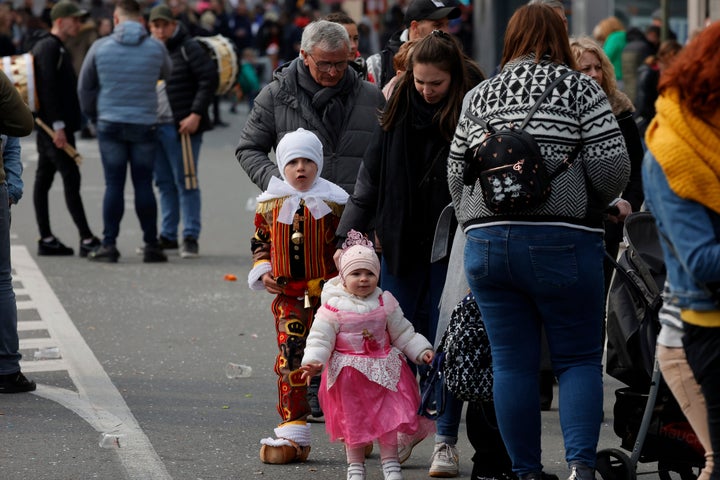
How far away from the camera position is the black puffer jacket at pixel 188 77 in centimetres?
1297

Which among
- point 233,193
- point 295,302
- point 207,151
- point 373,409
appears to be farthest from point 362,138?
point 207,151

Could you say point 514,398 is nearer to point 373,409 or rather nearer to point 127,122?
point 373,409

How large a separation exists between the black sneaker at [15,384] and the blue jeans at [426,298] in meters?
2.29

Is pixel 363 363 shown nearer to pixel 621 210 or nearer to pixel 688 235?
pixel 621 210

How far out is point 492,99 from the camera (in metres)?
5.25

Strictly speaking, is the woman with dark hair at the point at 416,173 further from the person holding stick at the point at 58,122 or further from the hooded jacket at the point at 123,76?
the person holding stick at the point at 58,122

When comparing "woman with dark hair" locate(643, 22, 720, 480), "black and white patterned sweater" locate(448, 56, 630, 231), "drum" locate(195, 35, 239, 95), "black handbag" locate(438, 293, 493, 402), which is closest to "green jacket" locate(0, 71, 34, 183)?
"black handbag" locate(438, 293, 493, 402)

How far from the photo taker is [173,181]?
1324cm

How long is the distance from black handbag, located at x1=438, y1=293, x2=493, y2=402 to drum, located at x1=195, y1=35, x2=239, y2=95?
8543 mm

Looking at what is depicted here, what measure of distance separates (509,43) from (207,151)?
17774mm

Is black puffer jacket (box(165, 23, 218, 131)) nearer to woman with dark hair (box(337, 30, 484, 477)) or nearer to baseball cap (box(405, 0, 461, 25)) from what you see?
baseball cap (box(405, 0, 461, 25))

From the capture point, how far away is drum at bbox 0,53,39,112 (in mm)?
12464

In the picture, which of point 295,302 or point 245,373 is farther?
point 245,373

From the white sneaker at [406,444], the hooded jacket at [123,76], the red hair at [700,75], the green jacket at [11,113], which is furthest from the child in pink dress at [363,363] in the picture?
the hooded jacket at [123,76]
